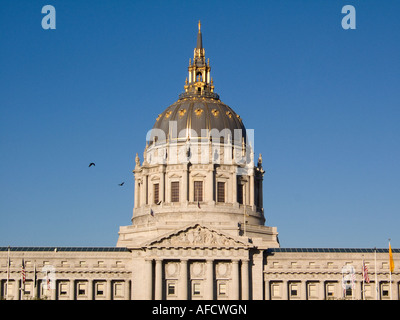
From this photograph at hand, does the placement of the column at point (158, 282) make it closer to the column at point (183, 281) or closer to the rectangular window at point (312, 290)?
the column at point (183, 281)

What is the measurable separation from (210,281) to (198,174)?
26.9 m

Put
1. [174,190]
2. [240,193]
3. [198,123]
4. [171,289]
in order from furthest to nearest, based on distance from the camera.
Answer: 1. [198,123]
2. [240,193]
3. [174,190]
4. [171,289]

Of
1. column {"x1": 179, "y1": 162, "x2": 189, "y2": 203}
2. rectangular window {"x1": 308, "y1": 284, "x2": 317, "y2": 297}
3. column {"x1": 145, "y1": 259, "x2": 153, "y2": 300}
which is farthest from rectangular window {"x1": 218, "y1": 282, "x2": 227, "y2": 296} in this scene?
column {"x1": 179, "y1": 162, "x2": 189, "y2": 203}

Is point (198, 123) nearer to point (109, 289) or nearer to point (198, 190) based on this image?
point (198, 190)

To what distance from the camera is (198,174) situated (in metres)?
156

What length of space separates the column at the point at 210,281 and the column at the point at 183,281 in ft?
9.72

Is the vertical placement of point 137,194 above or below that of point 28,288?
above

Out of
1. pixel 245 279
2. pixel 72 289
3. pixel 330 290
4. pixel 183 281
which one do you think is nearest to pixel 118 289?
pixel 72 289

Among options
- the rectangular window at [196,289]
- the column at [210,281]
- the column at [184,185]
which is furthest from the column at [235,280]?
the column at [184,185]

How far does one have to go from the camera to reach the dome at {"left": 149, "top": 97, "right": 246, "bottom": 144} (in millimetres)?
160000

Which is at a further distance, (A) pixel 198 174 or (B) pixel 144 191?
(B) pixel 144 191
